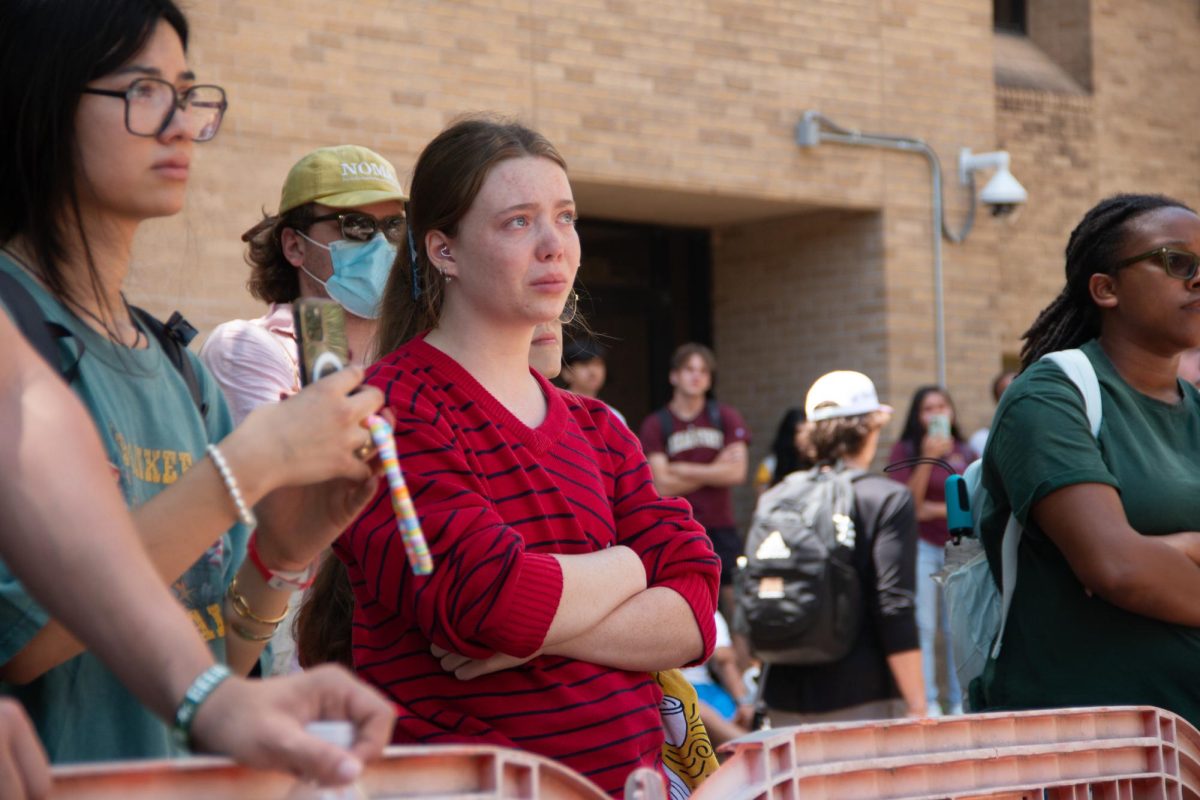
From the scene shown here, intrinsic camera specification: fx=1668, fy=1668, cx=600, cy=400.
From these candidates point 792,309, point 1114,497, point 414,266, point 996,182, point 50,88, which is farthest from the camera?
point 792,309

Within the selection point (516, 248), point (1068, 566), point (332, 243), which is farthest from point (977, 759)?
point (332, 243)

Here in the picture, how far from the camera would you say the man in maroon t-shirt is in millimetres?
10656

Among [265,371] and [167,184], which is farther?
[265,371]

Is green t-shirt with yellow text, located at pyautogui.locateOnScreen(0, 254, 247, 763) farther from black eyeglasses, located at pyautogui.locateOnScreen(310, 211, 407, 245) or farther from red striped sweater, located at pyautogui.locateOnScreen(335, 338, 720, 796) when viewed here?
black eyeglasses, located at pyautogui.locateOnScreen(310, 211, 407, 245)

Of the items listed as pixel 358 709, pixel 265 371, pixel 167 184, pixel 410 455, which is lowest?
pixel 358 709

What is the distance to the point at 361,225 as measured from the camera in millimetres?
4438

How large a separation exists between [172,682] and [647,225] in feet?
40.3

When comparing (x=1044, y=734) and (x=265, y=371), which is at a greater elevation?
(x=265, y=371)

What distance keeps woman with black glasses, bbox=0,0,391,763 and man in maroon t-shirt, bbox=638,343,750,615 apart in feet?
27.4

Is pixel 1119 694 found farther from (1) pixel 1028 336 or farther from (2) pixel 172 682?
(2) pixel 172 682

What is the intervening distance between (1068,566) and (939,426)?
7.07 metres

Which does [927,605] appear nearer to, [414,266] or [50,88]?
[414,266]

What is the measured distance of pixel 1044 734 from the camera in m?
2.55

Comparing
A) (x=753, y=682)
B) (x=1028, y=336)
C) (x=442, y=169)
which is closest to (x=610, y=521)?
(x=442, y=169)
